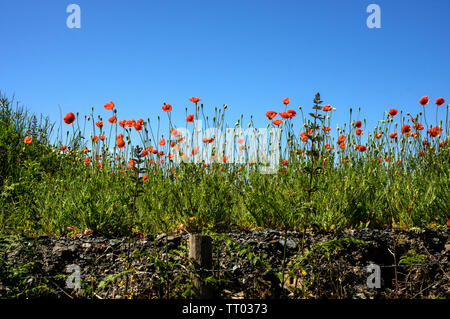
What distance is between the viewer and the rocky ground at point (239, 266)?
2.62m

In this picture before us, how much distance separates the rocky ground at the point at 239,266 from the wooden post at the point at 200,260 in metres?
0.04

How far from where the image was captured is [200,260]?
8.38 ft

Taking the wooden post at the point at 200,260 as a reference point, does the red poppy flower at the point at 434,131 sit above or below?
above

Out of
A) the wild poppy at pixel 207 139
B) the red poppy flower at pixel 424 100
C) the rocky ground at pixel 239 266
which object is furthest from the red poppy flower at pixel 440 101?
the wild poppy at pixel 207 139

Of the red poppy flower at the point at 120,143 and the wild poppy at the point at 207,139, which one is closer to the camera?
the wild poppy at the point at 207,139

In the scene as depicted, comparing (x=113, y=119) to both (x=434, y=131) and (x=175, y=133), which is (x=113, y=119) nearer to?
(x=175, y=133)

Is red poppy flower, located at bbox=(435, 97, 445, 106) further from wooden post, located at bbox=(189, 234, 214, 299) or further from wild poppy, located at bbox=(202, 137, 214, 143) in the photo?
wooden post, located at bbox=(189, 234, 214, 299)

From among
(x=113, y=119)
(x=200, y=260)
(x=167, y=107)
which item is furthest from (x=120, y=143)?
(x=200, y=260)

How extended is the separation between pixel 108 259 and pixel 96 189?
Result: 56.9 inches

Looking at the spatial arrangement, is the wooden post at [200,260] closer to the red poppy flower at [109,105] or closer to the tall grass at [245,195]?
the tall grass at [245,195]

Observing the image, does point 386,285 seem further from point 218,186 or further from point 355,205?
point 218,186

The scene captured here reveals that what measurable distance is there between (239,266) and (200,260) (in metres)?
0.50
